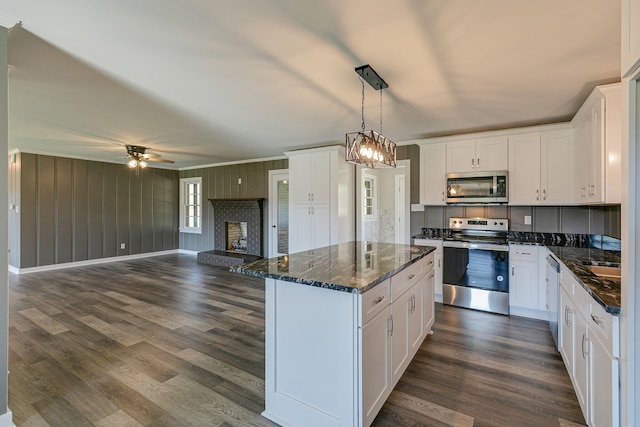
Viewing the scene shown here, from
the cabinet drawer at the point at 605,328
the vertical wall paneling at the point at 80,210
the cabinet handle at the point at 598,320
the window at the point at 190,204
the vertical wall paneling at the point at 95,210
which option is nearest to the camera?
the cabinet drawer at the point at 605,328

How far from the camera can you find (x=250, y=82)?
268cm

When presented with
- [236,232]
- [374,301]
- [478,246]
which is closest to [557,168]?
[478,246]

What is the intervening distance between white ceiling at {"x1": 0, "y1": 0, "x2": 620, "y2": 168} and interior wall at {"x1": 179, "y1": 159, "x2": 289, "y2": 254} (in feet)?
9.02

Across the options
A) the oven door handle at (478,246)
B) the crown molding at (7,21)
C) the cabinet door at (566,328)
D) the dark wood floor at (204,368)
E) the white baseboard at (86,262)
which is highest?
the crown molding at (7,21)

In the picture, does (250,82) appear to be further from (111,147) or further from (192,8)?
(111,147)

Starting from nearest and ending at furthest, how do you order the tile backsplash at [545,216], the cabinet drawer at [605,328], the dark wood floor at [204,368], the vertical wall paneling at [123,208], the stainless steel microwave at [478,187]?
1. the cabinet drawer at [605,328]
2. the dark wood floor at [204,368]
3. the tile backsplash at [545,216]
4. the stainless steel microwave at [478,187]
5. the vertical wall paneling at [123,208]

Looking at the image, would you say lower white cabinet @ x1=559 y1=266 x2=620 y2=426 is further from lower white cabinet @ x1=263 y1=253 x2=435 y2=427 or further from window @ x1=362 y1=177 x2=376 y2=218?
window @ x1=362 y1=177 x2=376 y2=218

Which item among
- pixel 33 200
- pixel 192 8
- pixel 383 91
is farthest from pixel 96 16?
pixel 33 200

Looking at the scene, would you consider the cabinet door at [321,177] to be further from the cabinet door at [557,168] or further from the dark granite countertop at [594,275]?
the dark granite countertop at [594,275]

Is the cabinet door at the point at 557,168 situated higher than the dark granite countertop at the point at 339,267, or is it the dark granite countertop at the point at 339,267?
the cabinet door at the point at 557,168

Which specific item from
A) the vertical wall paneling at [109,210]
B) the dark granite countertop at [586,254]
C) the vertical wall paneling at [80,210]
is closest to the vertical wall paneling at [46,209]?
the vertical wall paneling at [80,210]

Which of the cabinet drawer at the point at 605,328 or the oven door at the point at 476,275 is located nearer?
the cabinet drawer at the point at 605,328

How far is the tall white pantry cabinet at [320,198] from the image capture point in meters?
4.98

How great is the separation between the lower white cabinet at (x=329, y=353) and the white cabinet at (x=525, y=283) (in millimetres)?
2338
